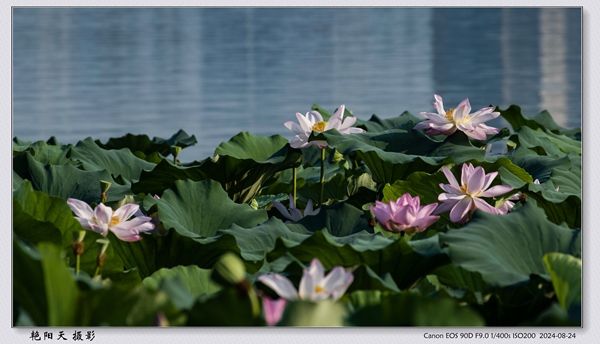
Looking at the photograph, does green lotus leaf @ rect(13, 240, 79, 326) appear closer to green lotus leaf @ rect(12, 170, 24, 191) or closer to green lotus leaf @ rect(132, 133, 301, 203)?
green lotus leaf @ rect(12, 170, 24, 191)


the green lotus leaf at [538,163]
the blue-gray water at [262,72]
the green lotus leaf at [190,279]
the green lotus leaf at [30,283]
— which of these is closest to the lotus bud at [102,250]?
the green lotus leaf at [190,279]

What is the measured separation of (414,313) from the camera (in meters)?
1.12

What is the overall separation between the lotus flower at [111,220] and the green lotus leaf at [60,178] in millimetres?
400

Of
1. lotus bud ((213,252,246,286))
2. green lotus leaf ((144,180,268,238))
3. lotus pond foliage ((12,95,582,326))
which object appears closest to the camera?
lotus bud ((213,252,246,286))

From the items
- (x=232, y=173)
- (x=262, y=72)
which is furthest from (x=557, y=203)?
(x=262, y=72)

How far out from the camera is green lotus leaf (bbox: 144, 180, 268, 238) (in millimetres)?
1847

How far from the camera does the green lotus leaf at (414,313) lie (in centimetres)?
111

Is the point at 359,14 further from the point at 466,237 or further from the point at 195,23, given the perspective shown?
the point at 466,237

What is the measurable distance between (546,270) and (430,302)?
39cm

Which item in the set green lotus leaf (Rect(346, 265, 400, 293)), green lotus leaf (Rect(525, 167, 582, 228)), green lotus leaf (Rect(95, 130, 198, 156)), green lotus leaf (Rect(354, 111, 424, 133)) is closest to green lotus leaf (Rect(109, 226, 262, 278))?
green lotus leaf (Rect(346, 265, 400, 293))

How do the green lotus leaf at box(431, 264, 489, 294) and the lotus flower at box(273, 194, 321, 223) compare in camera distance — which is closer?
the green lotus leaf at box(431, 264, 489, 294)

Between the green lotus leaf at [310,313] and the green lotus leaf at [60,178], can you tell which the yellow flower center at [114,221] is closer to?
the green lotus leaf at [60,178]

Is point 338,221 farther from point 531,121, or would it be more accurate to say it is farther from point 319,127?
point 531,121

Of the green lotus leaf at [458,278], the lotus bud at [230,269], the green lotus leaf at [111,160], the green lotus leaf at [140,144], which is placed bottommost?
the green lotus leaf at [458,278]
